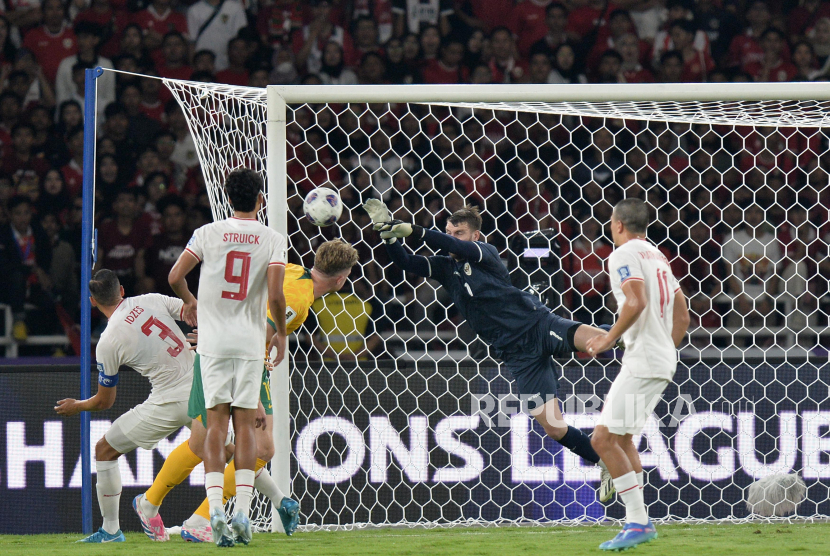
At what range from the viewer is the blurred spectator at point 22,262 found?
26.7 feet

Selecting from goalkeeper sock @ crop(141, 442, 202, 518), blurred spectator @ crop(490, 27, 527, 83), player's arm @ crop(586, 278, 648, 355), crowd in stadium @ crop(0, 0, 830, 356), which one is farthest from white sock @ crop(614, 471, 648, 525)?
blurred spectator @ crop(490, 27, 527, 83)

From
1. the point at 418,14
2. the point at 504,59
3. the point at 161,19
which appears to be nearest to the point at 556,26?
the point at 504,59

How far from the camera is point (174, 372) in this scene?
5457mm

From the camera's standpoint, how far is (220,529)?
4379 millimetres

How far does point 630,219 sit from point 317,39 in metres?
6.10

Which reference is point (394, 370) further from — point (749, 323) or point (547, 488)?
point (749, 323)

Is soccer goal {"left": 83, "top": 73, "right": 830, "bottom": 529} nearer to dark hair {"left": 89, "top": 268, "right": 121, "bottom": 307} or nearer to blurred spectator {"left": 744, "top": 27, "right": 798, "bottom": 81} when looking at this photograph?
dark hair {"left": 89, "top": 268, "right": 121, "bottom": 307}

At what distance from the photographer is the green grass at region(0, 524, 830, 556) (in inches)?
173

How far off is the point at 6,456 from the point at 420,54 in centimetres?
550

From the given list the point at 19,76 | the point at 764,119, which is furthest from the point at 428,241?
the point at 19,76

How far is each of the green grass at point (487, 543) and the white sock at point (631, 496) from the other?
0.14 metres

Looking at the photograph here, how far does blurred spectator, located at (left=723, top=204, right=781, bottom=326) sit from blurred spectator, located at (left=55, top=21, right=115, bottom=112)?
581 cm

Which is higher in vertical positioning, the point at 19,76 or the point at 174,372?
the point at 19,76

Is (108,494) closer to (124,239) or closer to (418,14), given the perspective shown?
(124,239)
